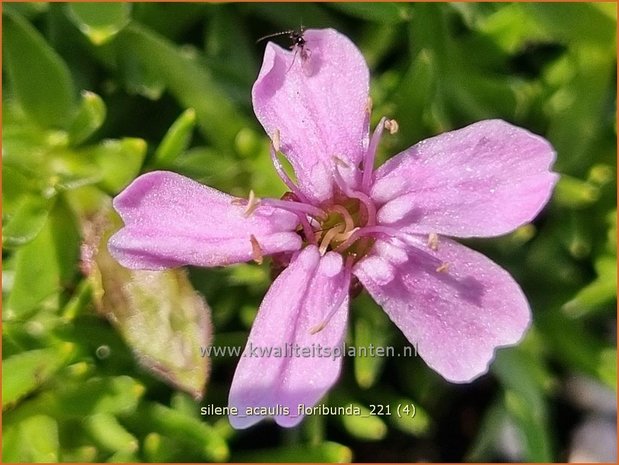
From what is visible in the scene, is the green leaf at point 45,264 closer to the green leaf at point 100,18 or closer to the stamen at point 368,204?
the green leaf at point 100,18

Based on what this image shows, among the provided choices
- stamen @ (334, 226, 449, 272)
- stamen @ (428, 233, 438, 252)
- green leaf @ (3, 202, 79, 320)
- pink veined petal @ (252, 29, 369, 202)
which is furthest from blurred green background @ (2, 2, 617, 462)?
stamen @ (428, 233, 438, 252)

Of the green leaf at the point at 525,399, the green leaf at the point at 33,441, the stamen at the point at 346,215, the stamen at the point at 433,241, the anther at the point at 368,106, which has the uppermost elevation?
the anther at the point at 368,106

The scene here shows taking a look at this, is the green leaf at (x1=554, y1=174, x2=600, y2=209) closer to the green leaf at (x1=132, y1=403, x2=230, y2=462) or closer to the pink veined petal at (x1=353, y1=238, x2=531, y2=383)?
the pink veined petal at (x1=353, y1=238, x2=531, y2=383)

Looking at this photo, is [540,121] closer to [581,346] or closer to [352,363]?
[581,346]

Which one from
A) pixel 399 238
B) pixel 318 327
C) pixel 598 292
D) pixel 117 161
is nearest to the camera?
pixel 318 327

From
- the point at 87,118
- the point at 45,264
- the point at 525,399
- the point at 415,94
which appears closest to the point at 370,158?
the point at 415,94

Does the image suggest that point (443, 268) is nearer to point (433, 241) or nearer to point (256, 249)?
point (433, 241)

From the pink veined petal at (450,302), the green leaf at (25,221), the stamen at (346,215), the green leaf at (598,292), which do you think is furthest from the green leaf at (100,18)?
the green leaf at (598,292)
